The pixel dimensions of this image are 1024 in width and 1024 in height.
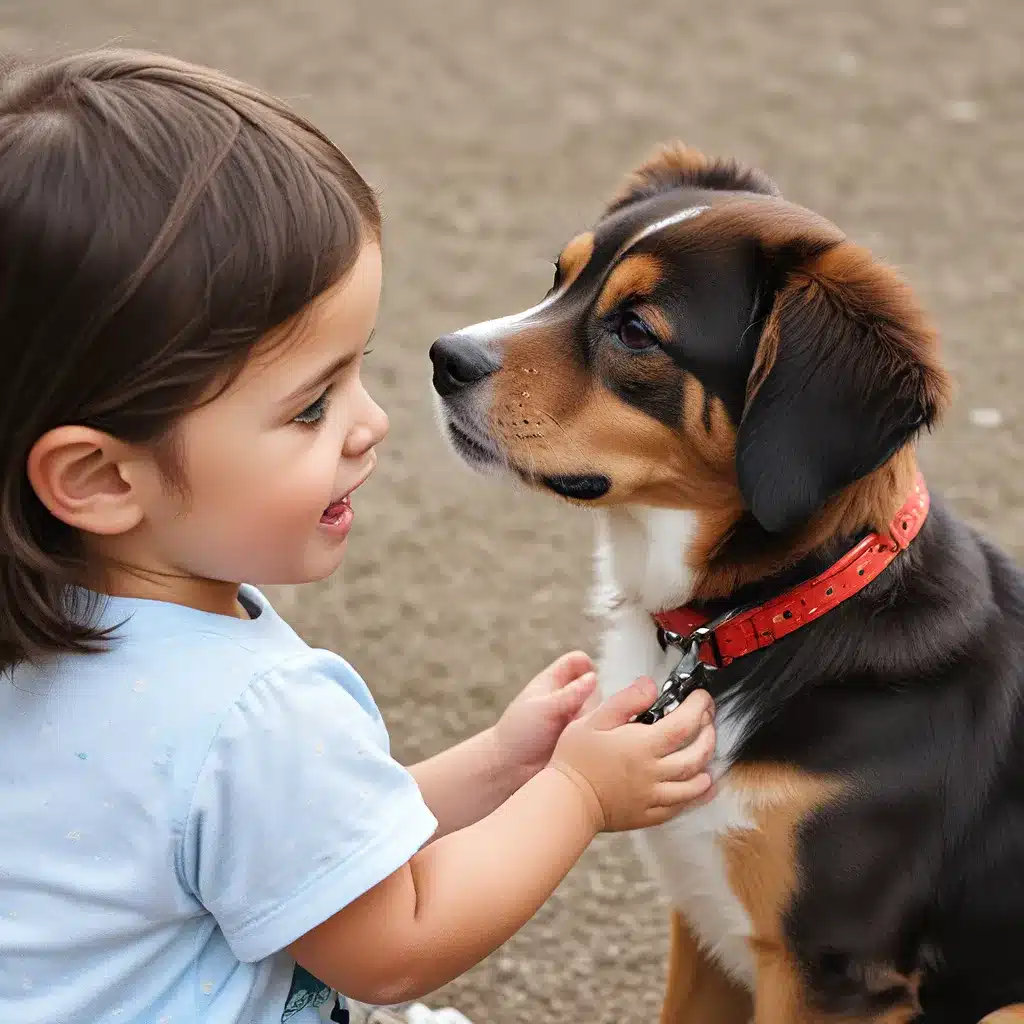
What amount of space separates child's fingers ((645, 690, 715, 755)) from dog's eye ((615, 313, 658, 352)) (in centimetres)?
60

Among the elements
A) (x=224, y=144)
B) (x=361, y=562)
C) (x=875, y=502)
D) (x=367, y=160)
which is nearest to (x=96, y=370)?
(x=224, y=144)

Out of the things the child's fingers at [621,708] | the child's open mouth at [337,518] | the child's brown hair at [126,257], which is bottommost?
the child's fingers at [621,708]

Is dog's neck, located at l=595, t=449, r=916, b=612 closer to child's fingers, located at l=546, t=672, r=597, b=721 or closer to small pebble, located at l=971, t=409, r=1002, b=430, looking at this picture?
child's fingers, located at l=546, t=672, r=597, b=721

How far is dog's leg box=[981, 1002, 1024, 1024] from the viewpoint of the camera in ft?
8.26

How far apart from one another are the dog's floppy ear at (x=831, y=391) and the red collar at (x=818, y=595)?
5.6 inches

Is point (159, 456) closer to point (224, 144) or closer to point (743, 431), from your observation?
point (224, 144)

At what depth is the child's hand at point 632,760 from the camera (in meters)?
2.22

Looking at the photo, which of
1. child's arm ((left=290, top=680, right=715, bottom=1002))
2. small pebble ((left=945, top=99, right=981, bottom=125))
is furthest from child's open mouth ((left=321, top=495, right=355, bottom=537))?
small pebble ((left=945, top=99, right=981, bottom=125))

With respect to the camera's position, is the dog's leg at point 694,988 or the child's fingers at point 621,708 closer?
the child's fingers at point 621,708

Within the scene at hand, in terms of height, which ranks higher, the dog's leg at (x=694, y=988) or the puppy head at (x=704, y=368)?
the puppy head at (x=704, y=368)

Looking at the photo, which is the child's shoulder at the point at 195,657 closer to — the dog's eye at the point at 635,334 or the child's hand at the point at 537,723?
the child's hand at the point at 537,723

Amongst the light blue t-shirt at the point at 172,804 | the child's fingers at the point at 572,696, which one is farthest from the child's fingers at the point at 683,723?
the light blue t-shirt at the point at 172,804

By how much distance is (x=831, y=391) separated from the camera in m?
2.32

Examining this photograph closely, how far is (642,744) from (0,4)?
7718 millimetres
